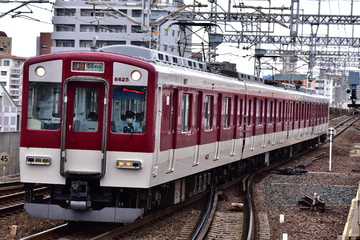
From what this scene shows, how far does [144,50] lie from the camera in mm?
11016

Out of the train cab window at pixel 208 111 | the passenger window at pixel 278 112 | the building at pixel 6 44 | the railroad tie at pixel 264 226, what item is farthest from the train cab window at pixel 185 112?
the building at pixel 6 44

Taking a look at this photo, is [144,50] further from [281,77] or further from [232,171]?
[281,77]

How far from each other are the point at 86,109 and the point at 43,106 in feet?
2.07

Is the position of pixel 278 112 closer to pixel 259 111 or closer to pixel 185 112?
pixel 259 111

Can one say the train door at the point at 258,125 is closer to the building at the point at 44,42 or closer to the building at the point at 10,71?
the building at the point at 44,42

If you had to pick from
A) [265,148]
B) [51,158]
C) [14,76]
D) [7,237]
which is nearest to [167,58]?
[51,158]

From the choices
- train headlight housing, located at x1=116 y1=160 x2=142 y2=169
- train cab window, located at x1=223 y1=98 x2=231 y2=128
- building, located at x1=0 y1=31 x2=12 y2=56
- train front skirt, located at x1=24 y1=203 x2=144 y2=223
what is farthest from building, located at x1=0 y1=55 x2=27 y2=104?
train headlight housing, located at x1=116 y1=160 x2=142 y2=169

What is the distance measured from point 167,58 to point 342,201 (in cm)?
570

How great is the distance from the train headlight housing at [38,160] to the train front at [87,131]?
0.01 metres

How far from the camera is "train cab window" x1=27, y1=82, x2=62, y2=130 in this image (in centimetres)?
991

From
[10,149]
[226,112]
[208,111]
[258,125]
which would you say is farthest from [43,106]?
[258,125]

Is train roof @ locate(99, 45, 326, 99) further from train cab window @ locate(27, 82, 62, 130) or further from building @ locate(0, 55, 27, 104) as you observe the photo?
building @ locate(0, 55, 27, 104)

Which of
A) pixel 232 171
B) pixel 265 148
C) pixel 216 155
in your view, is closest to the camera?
pixel 216 155

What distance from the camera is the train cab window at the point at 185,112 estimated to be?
11.8 meters
